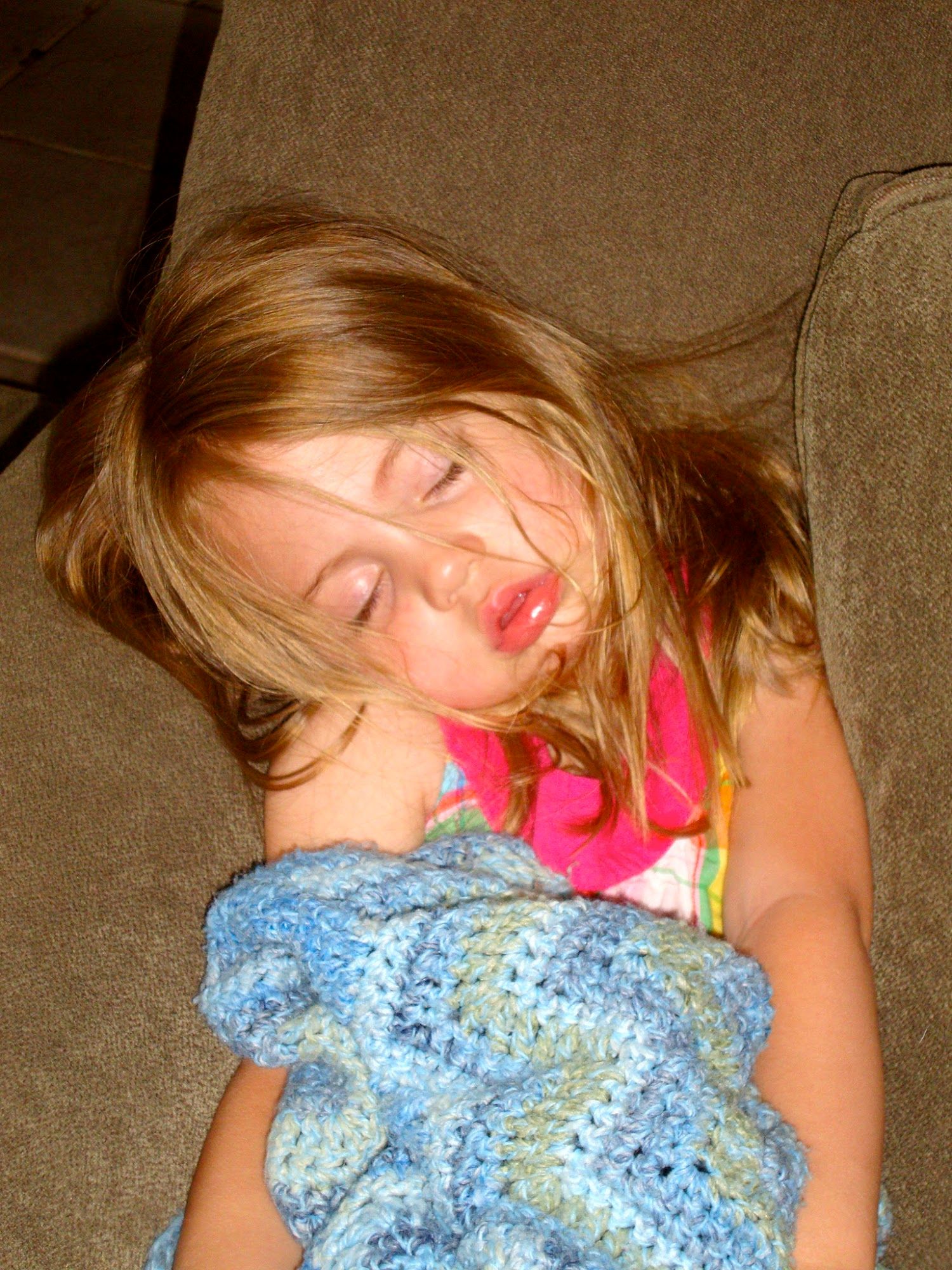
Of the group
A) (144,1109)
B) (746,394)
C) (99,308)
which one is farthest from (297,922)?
(99,308)

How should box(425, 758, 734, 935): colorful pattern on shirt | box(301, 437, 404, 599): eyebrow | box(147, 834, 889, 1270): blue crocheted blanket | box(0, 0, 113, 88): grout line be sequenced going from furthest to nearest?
box(0, 0, 113, 88): grout line, box(425, 758, 734, 935): colorful pattern on shirt, box(301, 437, 404, 599): eyebrow, box(147, 834, 889, 1270): blue crocheted blanket

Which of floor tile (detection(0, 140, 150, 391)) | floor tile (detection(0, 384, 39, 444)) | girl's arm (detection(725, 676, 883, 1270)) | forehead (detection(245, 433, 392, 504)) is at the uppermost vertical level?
forehead (detection(245, 433, 392, 504))

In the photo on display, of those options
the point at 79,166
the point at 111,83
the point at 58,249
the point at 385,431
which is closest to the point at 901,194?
the point at 385,431

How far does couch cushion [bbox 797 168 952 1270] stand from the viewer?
2.36 ft

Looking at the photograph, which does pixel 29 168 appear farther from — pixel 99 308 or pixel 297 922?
pixel 297 922

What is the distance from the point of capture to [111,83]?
93.2 inches

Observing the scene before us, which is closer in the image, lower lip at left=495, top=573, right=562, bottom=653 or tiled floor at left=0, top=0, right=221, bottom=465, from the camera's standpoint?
lower lip at left=495, top=573, right=562, bottom=653

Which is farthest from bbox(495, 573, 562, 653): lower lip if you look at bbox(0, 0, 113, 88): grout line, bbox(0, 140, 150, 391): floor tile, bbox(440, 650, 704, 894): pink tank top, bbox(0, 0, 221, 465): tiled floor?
bbox(0, 0, 113, 88): grout line

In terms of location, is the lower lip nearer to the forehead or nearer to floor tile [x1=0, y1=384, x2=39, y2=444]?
the forehead

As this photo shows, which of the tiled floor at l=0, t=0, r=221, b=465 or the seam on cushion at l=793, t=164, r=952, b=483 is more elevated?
the seam on cushion at l=793, t=164, r=952, b=483

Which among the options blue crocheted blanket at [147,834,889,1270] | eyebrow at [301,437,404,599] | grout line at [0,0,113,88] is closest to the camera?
blue crocheted blanket at [147,834,889,1270]

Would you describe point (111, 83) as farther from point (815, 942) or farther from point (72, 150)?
point (815, 942)

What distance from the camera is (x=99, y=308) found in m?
1.99

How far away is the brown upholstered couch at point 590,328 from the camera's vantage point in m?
0.74
